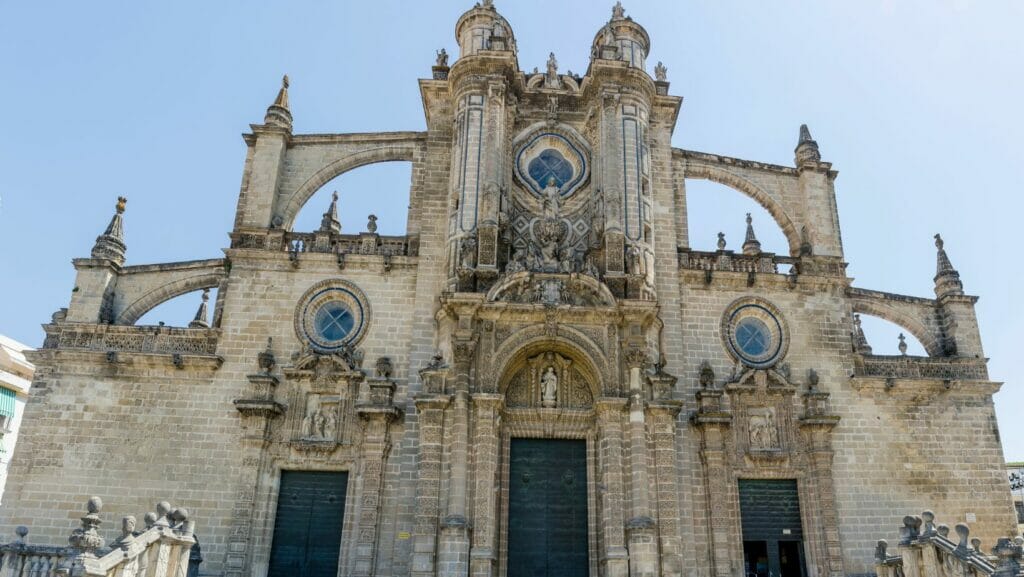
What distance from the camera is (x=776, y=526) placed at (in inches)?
752

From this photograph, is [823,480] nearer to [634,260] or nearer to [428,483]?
[634,260]

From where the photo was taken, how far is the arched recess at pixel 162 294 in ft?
67.9

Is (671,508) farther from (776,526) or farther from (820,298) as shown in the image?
(820,298)

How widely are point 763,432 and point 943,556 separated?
655cm

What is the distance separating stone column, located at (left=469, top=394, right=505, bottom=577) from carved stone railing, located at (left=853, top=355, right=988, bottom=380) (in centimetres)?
1013

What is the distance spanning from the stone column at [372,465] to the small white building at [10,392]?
63.8ft

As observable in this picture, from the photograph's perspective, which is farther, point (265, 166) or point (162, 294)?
point (265, 166)

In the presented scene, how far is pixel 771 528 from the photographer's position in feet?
62.5

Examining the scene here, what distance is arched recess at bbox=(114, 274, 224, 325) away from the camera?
814 inches

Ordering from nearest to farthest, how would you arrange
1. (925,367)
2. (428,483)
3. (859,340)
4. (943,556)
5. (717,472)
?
(943,556) → (428,483) → (717,472) → (925,367) → (859,340)

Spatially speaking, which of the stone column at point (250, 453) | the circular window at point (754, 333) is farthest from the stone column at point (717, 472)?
the stone column at point (250, 453)

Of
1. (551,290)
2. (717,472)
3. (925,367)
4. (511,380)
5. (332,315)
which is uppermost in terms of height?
(551,290)

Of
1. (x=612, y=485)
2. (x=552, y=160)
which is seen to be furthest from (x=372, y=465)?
(x=552, y=160)

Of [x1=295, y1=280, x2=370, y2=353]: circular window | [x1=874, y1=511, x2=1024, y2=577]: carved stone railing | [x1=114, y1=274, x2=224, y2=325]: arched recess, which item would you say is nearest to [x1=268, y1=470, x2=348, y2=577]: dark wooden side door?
[x1=295, y1=280, x2=370, y2=353]: circular window
